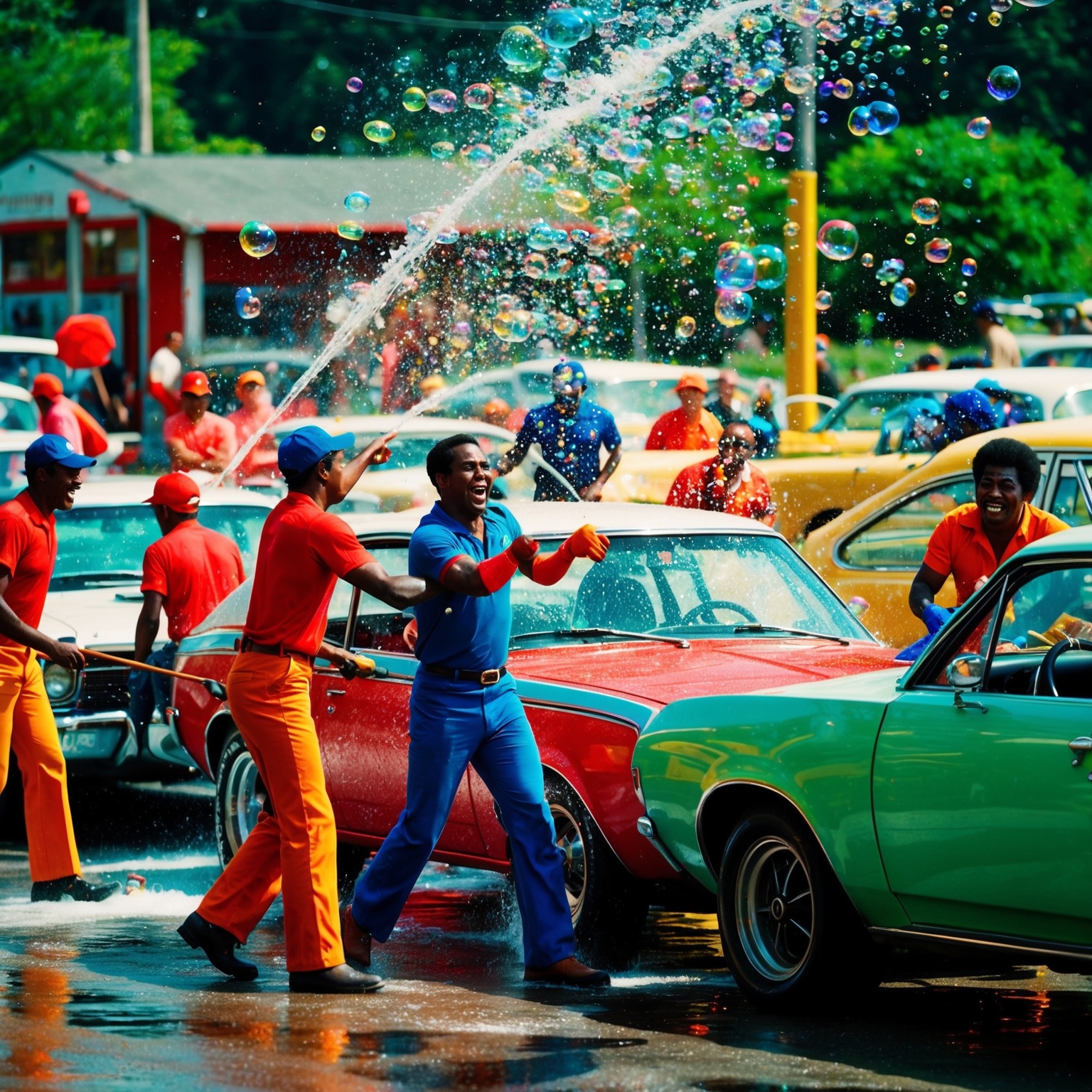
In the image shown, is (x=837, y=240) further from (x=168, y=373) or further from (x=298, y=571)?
(x=168, y=373)

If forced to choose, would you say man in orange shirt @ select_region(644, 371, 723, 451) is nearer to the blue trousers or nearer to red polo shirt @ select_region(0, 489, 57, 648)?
red polo shirt @ select_region(0, 489, 57, 648)

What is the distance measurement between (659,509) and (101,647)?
10.6 ft

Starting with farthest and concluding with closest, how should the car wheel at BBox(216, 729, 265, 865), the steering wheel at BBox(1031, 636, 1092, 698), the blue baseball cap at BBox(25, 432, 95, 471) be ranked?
the car wheel at BBox(216, 729, 265, 865)
the blue baseball cap at BBox(25, 432, 95, 471)
the steering wheel at BBox(1031, 636, 1092, 698)

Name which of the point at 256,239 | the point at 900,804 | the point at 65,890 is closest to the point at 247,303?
the point at 256,239

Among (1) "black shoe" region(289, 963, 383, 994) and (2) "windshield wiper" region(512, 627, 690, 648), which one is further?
(2) "windshield wiper" region(512, 627, 690, 648)

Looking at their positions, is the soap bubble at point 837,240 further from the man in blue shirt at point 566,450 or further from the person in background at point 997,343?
the person in background at point 997,343

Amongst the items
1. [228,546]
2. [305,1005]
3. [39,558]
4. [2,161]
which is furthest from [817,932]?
[2,161]

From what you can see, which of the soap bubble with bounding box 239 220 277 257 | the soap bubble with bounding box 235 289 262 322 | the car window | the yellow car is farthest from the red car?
the soap bubble with bounding box 235 289 262 322

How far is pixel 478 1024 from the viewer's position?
6695 millimetres

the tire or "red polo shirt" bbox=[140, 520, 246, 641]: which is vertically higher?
"red polo shirt" bbox=[140, 520, 246, 641]

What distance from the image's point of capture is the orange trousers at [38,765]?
898cm

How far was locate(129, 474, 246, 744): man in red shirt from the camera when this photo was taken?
1028cm

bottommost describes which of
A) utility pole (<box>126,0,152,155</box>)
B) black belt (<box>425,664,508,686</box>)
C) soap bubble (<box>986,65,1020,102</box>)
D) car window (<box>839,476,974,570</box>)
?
black belt (<box>425,664,508,686</box>)

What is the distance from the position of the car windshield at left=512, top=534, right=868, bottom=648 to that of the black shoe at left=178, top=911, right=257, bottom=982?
5.54ft
